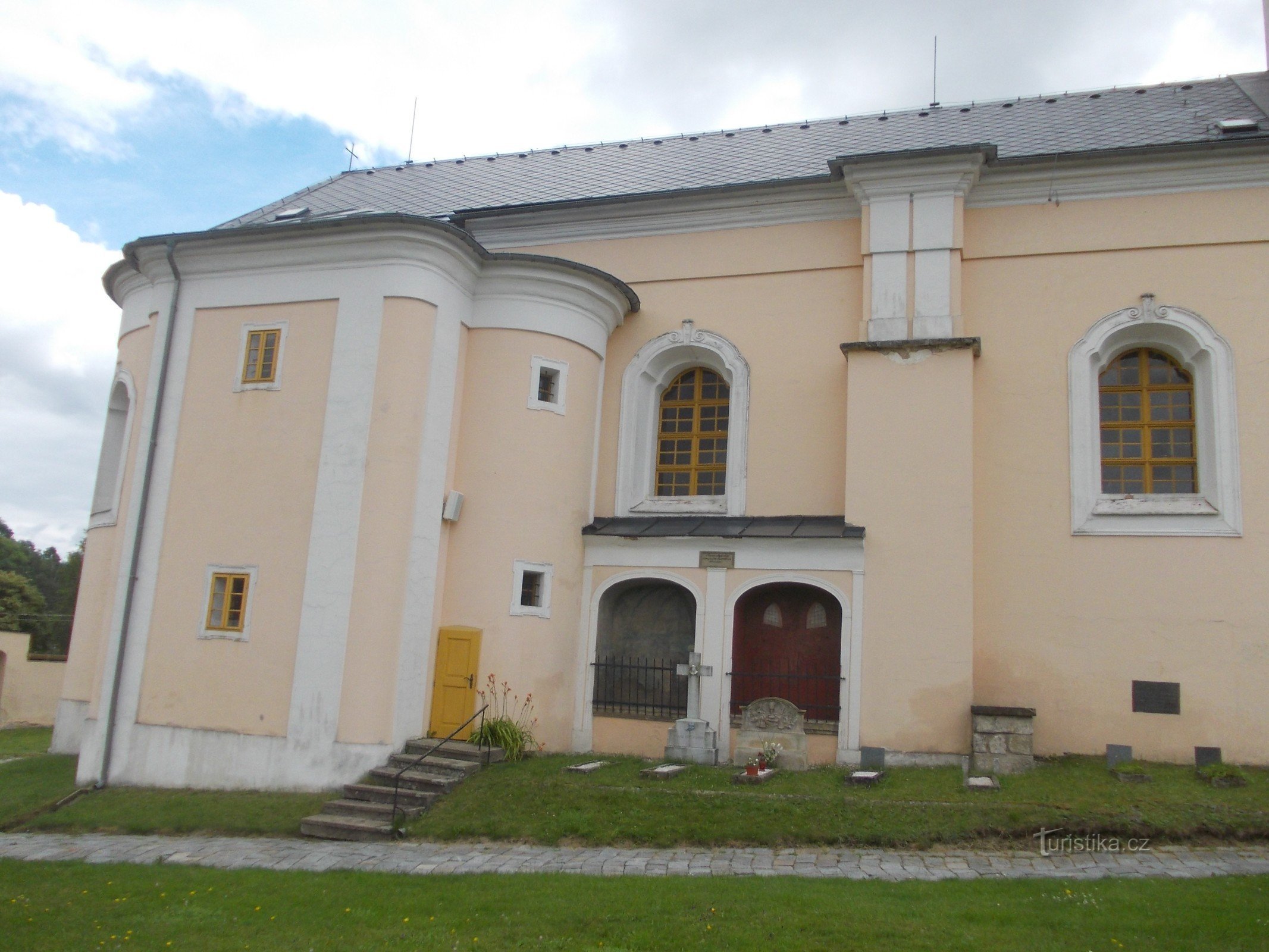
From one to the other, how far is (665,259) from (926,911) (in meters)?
11.8

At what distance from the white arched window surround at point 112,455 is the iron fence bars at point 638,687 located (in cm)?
863

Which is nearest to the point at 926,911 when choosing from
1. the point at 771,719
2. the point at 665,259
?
the point at 771,719

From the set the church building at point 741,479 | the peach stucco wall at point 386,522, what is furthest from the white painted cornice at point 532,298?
the peach stucco wall at point 386,522

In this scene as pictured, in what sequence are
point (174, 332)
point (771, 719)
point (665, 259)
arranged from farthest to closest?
point (665, 259) → point (174, 332) → point (771, 719)

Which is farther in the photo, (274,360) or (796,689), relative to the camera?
(274,360)

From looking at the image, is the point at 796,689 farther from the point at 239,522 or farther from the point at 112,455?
the point at 112,455

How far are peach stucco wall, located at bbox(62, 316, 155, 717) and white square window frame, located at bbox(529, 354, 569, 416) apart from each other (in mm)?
6120

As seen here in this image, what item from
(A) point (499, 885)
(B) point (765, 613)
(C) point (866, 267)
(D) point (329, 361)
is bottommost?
(A) point (499, 885)

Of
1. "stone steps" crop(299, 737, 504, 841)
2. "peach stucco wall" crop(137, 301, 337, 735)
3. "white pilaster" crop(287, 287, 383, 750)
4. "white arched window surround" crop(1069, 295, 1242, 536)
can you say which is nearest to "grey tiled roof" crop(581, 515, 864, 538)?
"white arched window surround" crop(1069, 295, 1242, 536)

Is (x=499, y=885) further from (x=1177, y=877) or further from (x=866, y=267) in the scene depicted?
(x=866, y=267)

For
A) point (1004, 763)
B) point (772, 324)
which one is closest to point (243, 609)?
point (772, 324)

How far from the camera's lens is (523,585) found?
15328 millimetres

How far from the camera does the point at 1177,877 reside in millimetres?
9203

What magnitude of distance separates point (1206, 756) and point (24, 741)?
21.6 meters
